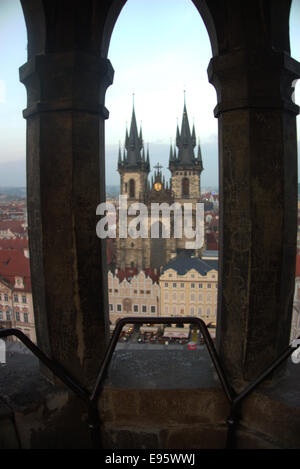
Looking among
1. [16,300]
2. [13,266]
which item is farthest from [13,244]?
[16,300]

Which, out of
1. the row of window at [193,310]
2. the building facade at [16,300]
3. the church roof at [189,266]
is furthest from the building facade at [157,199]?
the building facade at [16,300]

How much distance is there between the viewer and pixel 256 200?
6.37ft

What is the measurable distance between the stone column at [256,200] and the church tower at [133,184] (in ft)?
150

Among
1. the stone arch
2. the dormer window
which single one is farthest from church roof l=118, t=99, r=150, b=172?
the stone arch

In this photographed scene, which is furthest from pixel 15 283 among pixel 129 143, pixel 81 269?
→ pixel 129 143

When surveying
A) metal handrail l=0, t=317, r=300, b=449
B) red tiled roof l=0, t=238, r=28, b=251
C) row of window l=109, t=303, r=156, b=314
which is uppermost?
metal handrail l=0, t=317, r=300, b=449

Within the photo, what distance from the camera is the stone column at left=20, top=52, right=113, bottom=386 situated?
1.95 meters

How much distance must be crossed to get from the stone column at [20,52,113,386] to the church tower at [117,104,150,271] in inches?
1798

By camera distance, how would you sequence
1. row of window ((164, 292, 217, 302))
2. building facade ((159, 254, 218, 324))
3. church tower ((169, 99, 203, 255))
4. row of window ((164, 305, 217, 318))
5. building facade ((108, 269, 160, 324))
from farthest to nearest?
church tower ((169, 99, 203, 255)) → building facade ((108, 269, 160, 324)) → building facade ((159, 254, 218, 324)) → row of window ((164, 292, 217, 302)) → row of window ((164, 305, 217, 318))

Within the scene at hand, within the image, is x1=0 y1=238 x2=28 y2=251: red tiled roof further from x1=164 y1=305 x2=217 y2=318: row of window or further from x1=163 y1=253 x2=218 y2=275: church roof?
x1=164 y1=305 x2=217 y2=318: row of window

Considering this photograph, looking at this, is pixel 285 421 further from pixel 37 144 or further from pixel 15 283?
pixel 15 283

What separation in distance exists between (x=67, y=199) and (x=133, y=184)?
47.7 metres
